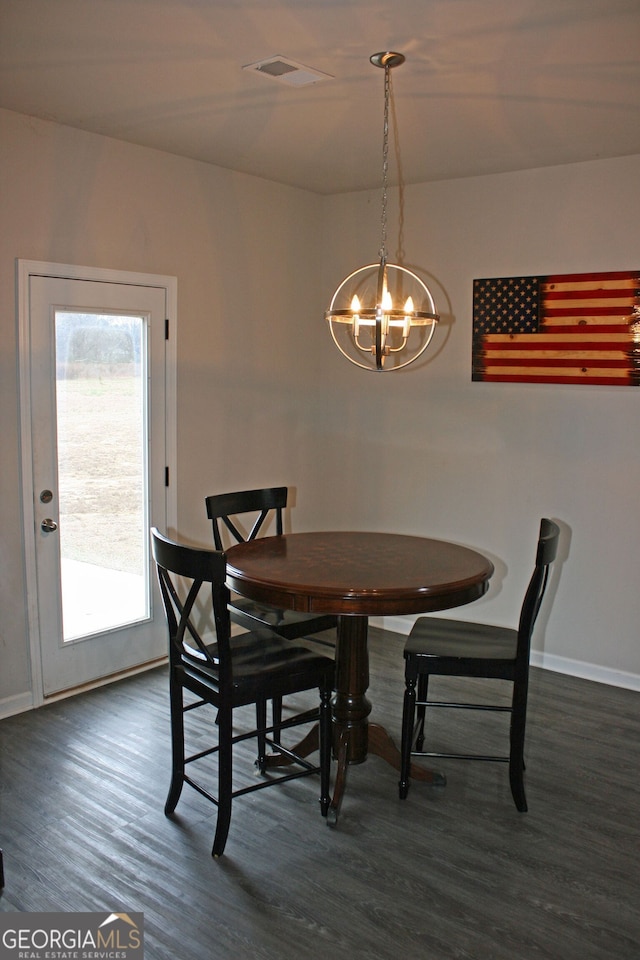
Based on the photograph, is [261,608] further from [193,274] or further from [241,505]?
[193,274]

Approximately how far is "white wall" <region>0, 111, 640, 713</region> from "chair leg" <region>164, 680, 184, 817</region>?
3.83ft

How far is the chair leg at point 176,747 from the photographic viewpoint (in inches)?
111

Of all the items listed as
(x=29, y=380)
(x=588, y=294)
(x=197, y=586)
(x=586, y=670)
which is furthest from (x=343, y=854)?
(x=588, y=294)

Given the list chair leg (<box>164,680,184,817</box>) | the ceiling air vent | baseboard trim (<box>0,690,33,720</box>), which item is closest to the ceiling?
the ceiling air vent

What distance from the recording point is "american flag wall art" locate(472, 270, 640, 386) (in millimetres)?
4000

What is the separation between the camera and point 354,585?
8.85 feet

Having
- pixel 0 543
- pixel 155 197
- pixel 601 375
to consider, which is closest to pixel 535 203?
pixel 601 375

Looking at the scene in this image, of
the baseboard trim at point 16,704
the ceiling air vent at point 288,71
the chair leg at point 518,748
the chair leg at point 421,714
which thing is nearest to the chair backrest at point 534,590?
the chair leg at point 518,748

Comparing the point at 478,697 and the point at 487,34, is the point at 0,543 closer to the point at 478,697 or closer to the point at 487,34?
the point at 478,697

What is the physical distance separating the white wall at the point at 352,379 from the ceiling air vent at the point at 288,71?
1185 millimetres

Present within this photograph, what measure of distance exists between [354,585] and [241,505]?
45.4 inches

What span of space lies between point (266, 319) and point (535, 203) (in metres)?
1.63

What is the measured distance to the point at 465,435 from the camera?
4.59m

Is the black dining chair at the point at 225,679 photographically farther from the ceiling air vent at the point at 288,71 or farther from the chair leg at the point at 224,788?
the ceiling air vent at the point at 288,71
